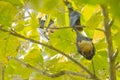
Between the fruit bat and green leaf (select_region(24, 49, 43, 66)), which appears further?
green leaf (select_region(24, 49, 43, 66))

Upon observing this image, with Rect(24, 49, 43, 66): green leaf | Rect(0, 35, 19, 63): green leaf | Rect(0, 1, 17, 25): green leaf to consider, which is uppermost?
Rect(0, 1, 17, 25): green leaf

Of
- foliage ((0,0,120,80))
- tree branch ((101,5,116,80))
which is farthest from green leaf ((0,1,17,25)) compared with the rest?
tree branch ((101,5,116,80))

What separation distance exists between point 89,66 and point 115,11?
1.35 feet

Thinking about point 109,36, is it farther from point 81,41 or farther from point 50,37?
point 50,37

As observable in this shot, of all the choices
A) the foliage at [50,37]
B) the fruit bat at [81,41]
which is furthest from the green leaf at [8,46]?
the fruit bat at [81,41]

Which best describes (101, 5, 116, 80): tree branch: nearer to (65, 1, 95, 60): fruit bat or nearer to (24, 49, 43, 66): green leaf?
(65, 1, 95, 60): fruit bat

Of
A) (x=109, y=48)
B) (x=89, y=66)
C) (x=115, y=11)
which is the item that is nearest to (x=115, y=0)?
Result: (x=115, y=11)

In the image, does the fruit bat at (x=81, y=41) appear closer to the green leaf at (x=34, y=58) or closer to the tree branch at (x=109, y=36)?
the tree branch at (x=109, y=36)

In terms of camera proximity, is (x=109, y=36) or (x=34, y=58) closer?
(x=109, y=36)

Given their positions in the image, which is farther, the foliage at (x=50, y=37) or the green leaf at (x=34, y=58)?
the green leaf at (x=34, y=58)

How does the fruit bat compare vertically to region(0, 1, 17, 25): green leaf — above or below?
below

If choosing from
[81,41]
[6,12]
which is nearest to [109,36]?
[81,41]

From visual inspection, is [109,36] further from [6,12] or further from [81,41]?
[6,12]

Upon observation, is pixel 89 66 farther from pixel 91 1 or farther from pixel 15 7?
pixel 91 1
